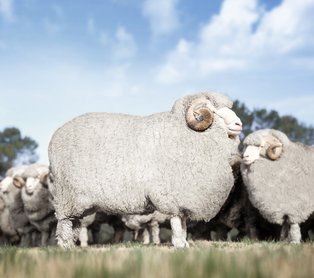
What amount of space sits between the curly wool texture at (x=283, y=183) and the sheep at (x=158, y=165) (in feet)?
7.51

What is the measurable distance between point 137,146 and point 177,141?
2.04ft

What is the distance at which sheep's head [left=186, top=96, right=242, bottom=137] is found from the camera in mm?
7551

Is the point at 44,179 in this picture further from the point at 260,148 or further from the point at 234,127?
the point at 234,127

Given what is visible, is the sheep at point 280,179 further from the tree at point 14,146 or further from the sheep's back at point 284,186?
the tree at point 14,146

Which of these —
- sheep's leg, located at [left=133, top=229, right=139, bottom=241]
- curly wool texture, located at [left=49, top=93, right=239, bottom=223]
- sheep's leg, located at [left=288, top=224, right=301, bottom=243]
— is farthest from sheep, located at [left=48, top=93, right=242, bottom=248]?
sheep's leg, located at [left=133, top=229, right=139, bottom=241]

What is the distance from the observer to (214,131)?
7648mm

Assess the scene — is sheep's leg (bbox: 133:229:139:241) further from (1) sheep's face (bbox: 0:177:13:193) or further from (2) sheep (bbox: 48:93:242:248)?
(2) sheep (bbox: 48:93:242:248)

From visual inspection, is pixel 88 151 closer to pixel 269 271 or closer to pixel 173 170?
pixel 173 170

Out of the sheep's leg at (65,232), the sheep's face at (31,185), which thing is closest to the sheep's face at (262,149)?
the sheep's leg at (65,232)

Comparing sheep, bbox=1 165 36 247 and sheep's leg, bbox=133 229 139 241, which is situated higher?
sheep, bbox=1 165 36 247

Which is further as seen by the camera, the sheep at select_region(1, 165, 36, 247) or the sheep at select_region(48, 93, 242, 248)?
the sheep at select_region(1, 165, 36, 247)

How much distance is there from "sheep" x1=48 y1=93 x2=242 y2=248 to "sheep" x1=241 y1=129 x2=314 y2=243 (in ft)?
7.53

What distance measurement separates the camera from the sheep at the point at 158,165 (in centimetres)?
743

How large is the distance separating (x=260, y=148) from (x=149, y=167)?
3442mm
